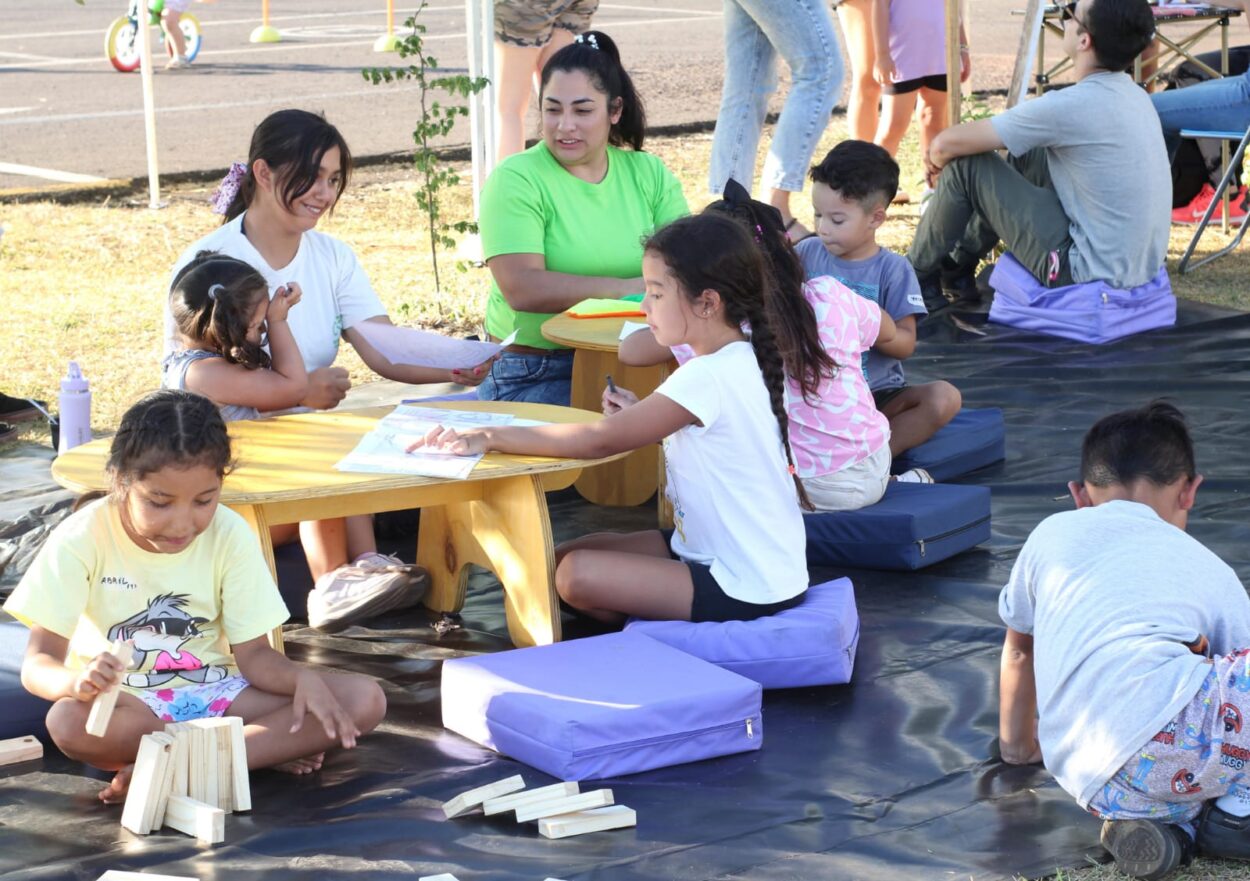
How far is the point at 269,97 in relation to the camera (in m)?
11.3

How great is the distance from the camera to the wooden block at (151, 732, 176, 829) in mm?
2631

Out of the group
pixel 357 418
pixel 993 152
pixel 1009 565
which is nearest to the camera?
pixel 357 418

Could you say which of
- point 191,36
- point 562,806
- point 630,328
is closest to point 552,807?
point 562,806

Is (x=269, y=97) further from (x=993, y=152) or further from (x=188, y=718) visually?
(x=188, y=718)

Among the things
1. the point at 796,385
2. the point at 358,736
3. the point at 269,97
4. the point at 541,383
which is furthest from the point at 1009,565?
the point at 269,97

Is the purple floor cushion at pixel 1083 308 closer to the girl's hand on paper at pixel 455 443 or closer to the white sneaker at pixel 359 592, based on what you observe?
the white sneaker at pixel 359 592

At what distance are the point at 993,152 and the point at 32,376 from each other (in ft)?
12.1

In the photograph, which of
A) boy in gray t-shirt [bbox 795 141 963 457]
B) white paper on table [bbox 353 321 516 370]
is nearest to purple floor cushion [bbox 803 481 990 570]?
boy in gray t-shirt [bbox 795 141 963 457]

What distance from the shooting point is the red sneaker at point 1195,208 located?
8000 millimetres

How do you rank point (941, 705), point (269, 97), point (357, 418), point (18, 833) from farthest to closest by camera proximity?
1. point (269, 97)
2. point (357, 418)
3. point (941, 705)
4. point (18, 833)

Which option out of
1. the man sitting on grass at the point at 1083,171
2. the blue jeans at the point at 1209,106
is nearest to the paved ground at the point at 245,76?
the blue jeans at the point at 1209,106

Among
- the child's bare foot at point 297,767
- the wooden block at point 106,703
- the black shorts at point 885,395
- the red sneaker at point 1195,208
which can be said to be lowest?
the child's bare foot at point 297,767

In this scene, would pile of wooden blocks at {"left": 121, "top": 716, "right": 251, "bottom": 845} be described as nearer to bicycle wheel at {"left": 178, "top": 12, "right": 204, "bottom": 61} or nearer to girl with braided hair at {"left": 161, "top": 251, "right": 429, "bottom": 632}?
girl with braided hair at {"left": 161, "top": 251, "right": 429, "bottom": 632}

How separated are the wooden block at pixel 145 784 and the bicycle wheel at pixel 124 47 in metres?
10.8
